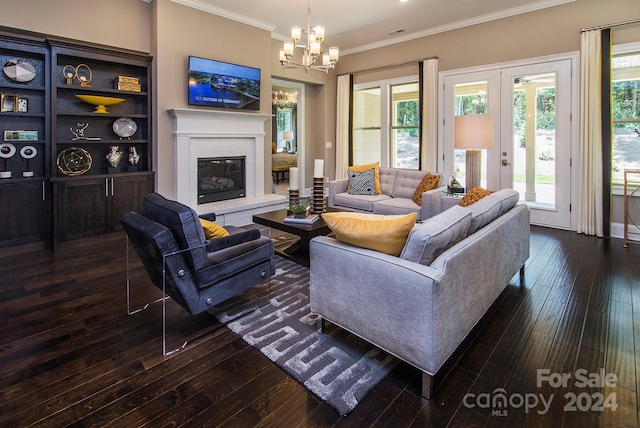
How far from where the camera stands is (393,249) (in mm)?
1996

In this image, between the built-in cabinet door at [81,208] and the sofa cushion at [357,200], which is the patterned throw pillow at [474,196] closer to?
the sofa cushion at [357,200]

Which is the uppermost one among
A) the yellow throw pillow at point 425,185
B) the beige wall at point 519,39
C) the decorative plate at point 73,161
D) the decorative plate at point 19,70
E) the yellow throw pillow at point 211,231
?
the beige wall at point 519,39

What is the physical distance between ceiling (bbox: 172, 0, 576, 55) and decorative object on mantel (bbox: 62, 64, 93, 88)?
1550mm

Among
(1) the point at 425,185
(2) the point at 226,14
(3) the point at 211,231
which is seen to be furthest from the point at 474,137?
(2) the point at 226,14

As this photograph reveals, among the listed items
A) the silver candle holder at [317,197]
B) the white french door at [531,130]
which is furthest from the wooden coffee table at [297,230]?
the white french door at [531,130]

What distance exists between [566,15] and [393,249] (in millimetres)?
4985

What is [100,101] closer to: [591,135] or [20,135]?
[20,135]

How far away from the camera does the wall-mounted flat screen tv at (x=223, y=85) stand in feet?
16.9

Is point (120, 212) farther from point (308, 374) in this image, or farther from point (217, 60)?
point (308, 374)

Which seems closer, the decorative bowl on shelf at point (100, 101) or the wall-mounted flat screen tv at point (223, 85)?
the decorative bowl on shelf at point (100, 101)

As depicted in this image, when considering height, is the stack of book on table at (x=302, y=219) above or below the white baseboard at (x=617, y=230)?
above

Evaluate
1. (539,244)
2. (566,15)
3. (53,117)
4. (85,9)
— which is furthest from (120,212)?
(566,15)

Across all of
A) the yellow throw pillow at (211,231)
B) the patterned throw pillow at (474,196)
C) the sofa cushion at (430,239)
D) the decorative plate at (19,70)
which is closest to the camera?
the sofa cushion at (430,239)

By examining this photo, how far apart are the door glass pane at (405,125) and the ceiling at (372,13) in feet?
3.12
